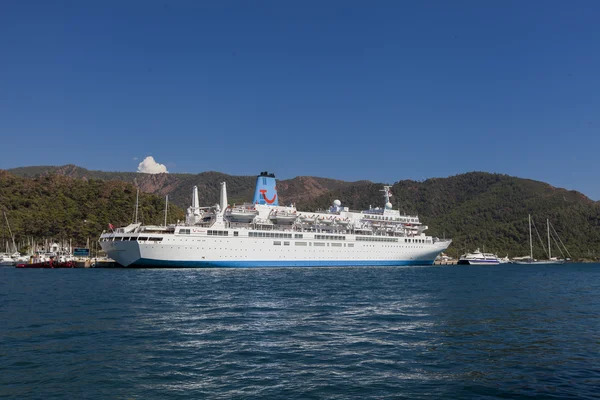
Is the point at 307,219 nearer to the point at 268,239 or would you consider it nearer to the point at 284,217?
the point at 284,217

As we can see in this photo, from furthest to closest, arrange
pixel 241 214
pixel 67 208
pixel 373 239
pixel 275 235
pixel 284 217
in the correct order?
pixel 67 208 < pixel 373 239 < pixel 284 217 < pixel 275 235 < pixel 241 214

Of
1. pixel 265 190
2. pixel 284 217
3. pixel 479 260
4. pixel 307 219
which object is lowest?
pixel 479 260

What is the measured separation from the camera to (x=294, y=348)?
1616 centimetres

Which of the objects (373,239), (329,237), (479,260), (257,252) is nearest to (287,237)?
(257,252)

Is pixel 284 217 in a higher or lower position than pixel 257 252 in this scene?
higher

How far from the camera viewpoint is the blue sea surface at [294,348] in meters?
11.9

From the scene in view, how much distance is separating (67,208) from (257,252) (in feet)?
231

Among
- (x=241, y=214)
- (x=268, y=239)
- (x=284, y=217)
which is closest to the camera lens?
(x=268, y=239)

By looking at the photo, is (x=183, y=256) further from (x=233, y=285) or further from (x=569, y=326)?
(x=569, y=326)

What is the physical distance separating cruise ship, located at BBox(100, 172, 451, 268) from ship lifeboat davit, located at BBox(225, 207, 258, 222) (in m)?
0.15

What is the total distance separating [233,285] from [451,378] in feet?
89.3

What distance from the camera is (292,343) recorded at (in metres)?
16.9

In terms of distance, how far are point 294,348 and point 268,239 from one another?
2070 inches

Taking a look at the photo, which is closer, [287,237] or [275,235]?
[275,235]
